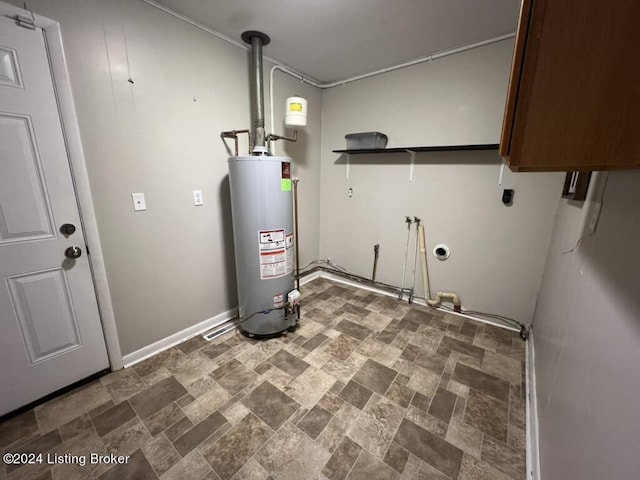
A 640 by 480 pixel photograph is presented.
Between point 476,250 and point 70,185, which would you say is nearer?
point 70,185

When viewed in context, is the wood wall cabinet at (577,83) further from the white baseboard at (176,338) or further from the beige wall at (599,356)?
the white baseboard at (176,338)

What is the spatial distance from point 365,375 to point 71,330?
1.95 meters

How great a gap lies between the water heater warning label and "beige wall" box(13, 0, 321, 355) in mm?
532

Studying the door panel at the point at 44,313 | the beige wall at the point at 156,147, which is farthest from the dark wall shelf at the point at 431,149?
the door panel at the point at 44,313

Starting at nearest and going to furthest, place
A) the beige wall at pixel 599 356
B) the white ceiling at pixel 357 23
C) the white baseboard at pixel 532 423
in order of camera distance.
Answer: the beige wall at pixel 599 356, the white baseboard at pixel 532 423, the white ceiling at pixel 357 23

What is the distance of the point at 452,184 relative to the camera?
98.3 inches

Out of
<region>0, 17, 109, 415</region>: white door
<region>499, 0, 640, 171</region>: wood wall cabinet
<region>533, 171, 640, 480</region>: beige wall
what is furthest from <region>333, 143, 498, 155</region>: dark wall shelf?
<region>0, 17, 109, 415</region>: white door

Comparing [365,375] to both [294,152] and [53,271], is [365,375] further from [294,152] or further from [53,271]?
[294,152]

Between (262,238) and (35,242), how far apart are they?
1.29 metres

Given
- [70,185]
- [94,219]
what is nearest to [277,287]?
[94,219]

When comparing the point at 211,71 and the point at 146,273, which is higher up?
the point at 211,71

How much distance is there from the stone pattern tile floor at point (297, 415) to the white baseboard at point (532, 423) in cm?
4

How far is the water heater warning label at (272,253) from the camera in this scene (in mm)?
2059

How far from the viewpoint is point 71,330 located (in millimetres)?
1642
